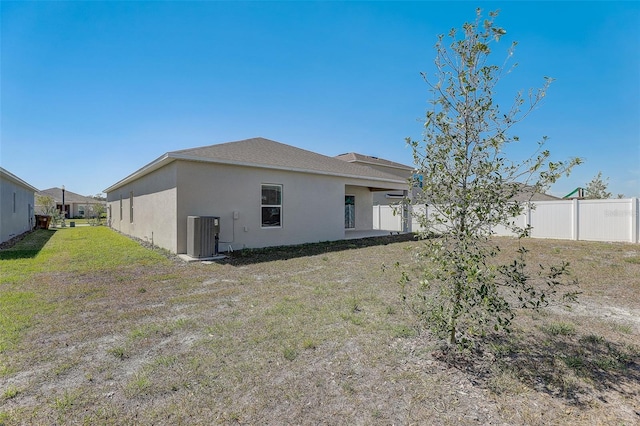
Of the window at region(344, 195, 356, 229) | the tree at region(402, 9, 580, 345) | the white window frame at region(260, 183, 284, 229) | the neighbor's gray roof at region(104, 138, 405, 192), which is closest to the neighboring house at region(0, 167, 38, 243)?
the neighbor's gray roof at region(104, 138, 405, 192)

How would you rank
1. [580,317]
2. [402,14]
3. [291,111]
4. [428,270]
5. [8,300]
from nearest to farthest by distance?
[428,270] < [580,317] < [8,300] < [402,14] < [291,111]

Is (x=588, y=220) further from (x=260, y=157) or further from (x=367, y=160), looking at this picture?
(x=367, y=160)

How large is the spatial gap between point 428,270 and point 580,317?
3201 mm

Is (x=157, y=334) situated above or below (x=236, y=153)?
below

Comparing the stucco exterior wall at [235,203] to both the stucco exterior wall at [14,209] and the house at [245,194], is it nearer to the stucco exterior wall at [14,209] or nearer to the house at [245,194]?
the house at [245,194]

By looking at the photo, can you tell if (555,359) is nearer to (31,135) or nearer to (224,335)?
(224,335)

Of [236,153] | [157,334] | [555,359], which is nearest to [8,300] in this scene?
[157,334]

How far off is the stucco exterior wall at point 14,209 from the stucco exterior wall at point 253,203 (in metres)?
9.56

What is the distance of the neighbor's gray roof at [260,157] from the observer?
9.30 metres

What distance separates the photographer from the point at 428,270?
280 centimetres

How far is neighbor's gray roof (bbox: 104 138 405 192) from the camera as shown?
9.30 meters

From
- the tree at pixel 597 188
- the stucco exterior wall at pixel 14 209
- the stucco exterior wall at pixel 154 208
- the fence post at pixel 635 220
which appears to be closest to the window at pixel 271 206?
the stucco exterior wall at pixel 154 208

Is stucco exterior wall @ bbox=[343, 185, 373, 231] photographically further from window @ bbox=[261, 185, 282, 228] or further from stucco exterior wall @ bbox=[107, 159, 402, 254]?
window @ bbox=[261, 185, 282, 228]

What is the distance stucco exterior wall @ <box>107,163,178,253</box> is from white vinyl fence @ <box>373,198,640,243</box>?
7.69 metres
